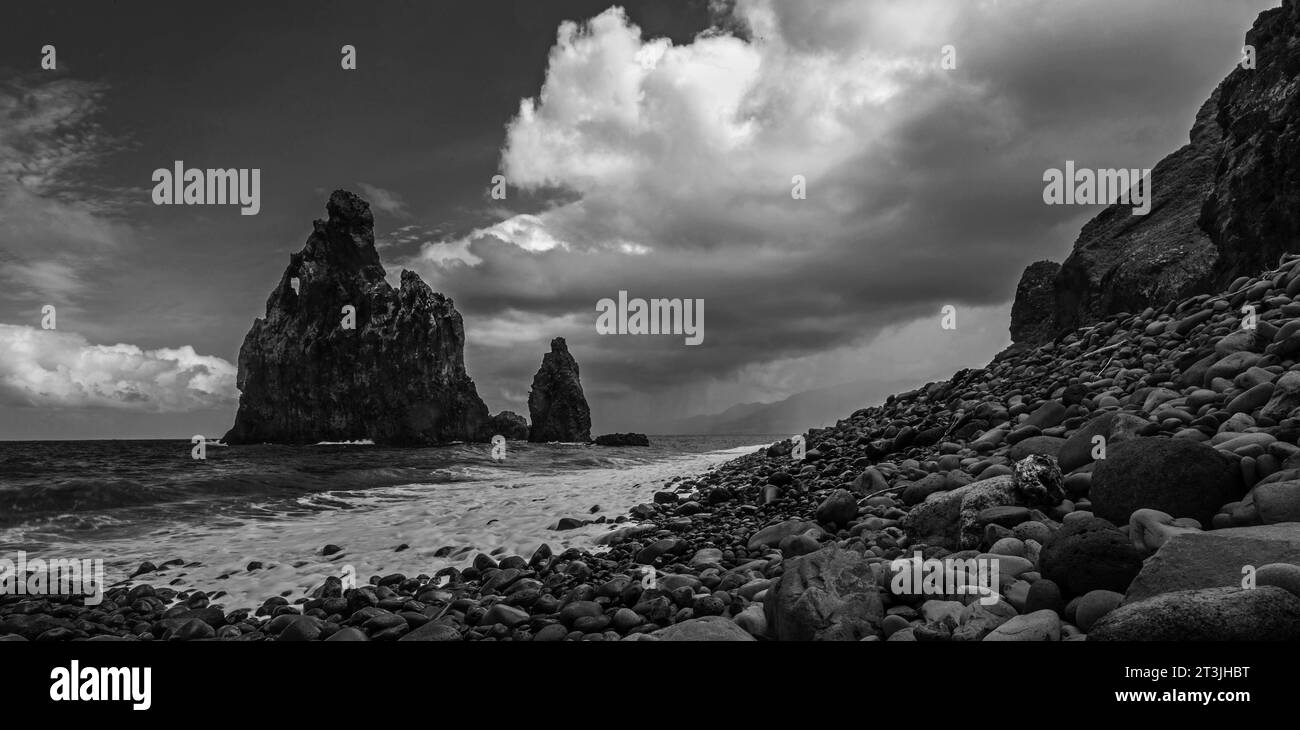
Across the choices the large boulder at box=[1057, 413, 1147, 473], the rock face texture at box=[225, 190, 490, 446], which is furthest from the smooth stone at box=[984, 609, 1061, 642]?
the rock face texture at box=[225, 190, 490, 446]

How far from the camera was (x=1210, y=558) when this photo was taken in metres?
4.23

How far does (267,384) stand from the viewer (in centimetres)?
8875

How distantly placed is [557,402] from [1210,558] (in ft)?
326

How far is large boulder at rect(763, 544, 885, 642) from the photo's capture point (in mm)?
4949

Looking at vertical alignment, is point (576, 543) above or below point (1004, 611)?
below

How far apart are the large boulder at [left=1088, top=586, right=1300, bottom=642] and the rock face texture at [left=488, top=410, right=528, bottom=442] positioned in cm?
10062

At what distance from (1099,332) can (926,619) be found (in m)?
12.1

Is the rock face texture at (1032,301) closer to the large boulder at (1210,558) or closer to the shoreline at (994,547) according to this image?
the shoreline at (994,547)

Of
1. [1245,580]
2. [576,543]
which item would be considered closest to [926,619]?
[1245,580]

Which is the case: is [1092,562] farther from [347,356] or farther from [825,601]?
[347,356]

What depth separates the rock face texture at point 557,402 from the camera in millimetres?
101000

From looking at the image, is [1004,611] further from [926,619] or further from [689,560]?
[689,560]

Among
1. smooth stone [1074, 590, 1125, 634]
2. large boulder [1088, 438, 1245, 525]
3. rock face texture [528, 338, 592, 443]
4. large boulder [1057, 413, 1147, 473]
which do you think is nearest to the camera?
smooth stone [1074, 590, 1125, 634]

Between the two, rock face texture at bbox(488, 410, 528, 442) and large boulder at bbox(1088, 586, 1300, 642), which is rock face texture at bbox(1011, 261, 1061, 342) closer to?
large boulder at bbox(1088, 586, 1300, 642)
